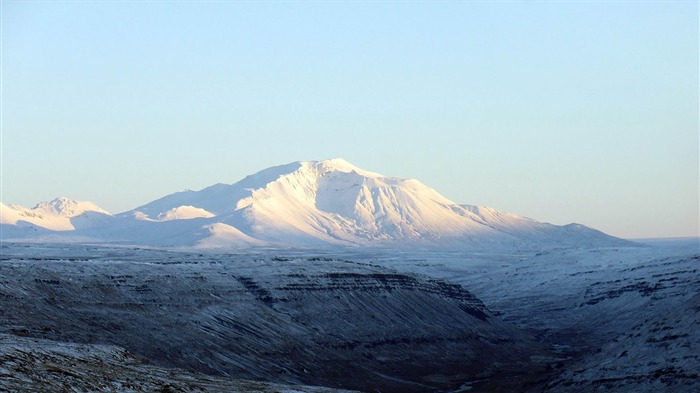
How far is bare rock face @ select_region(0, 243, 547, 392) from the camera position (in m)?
101

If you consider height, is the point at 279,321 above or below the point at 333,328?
above

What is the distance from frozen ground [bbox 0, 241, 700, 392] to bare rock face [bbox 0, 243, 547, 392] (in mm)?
283

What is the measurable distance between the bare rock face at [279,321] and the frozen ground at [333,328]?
28 cm

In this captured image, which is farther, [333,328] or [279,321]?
[333,328]

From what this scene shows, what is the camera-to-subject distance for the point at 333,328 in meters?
129

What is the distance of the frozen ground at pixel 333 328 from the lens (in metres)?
84.6

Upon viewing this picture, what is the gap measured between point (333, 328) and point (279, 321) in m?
7.41

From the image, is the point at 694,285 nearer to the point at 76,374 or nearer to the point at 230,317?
the point at 230,317

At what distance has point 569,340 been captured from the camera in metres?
150

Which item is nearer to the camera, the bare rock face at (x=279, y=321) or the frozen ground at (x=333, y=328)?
the frozen ground at (x=333, y=328)

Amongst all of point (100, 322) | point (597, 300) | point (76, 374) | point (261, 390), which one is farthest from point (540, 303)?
point (76, 374)

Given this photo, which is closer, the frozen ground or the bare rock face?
the frozen ground

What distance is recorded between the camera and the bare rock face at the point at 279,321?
10119cm

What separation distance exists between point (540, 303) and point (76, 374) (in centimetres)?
13400
